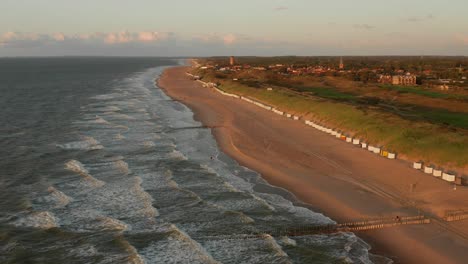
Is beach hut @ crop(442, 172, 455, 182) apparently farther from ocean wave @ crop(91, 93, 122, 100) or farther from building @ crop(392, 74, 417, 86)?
building @ crop(392, 74, 417, 86)

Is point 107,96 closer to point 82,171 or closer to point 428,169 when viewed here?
point 82,171

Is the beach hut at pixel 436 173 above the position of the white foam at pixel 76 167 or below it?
above

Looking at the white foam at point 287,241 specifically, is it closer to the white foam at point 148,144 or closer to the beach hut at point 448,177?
the beach hut at point 448,177

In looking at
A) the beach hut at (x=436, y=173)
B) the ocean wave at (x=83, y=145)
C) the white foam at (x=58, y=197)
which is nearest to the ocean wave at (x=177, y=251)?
the white foam at (x=58, y=197)

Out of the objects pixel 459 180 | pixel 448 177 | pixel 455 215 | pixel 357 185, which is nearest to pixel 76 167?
pixel 357 185

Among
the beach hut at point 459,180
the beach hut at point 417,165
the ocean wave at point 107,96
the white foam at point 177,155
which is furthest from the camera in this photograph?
the ocean wave at point 107,96

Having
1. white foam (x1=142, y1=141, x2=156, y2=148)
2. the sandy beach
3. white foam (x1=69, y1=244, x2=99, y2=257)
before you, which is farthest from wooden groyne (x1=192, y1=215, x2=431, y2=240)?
white foam (x1=142, y1=141, x2=156, y2=148)

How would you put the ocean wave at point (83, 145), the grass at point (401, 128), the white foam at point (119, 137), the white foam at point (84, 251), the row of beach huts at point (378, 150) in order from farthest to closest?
the white foam at point (119, 137) < the ocean wave at point (83, 145) < the grass at point (401, 128) < the row of beach huts at point (378, 150) < the white foam at point (84, 251)

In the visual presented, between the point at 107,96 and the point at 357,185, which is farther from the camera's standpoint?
the point at 107,96
